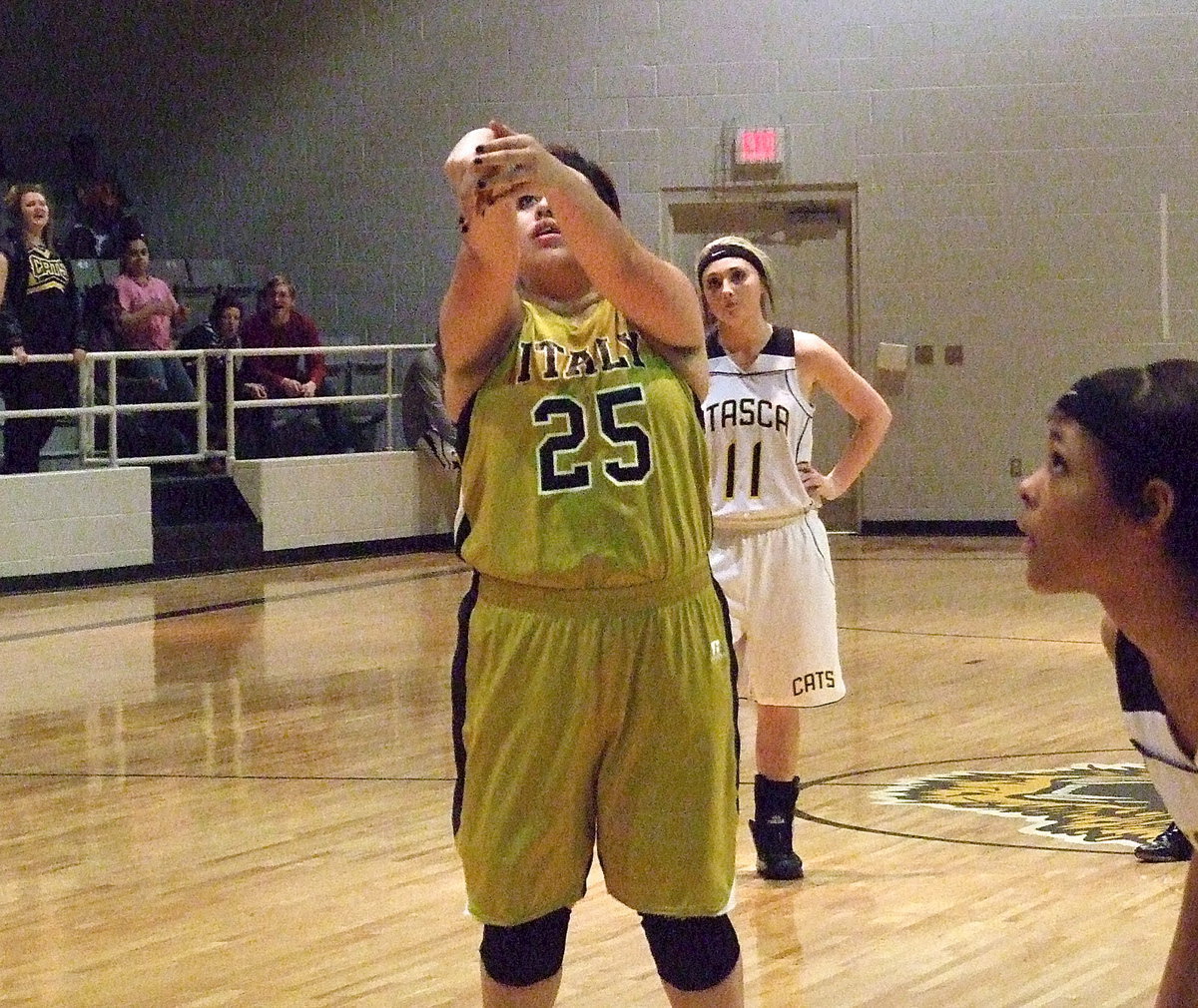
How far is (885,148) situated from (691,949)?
12232 millimetres

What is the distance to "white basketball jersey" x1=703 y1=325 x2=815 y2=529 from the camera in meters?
5.25

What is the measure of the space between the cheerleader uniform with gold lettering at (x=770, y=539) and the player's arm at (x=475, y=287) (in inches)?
88.0

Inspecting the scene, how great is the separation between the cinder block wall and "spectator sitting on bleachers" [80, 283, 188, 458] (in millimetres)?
2270

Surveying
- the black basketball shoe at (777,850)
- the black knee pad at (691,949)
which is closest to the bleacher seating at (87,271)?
the black basketball shoe at (777,850)

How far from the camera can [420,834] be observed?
576 cm

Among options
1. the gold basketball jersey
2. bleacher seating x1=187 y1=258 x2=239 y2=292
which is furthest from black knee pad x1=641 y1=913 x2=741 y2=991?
bleacher seating x1=187 y1=258 x2=239 y2=292

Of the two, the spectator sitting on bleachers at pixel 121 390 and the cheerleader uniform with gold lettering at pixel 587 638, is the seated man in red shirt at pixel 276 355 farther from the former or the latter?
the cheerleader uniform with gold lettering at pixel 587 638

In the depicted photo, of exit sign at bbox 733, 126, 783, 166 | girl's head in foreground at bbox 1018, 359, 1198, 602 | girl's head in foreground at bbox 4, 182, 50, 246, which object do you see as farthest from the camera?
exit sign at bbox 733, 126, 783, 166

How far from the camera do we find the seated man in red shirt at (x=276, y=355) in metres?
13.9

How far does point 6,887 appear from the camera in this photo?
17.1ft

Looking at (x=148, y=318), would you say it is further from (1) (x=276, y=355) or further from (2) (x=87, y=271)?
(2) (x=87, y=271)

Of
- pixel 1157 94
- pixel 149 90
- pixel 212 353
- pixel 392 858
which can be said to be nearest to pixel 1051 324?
pixel 1157 94

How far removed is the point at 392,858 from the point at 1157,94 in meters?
10.6

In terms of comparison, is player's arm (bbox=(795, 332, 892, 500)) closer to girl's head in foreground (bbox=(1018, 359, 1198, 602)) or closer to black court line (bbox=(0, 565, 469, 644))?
girl's head in foreground (bbox=(1018, 359, 1198, 602))
